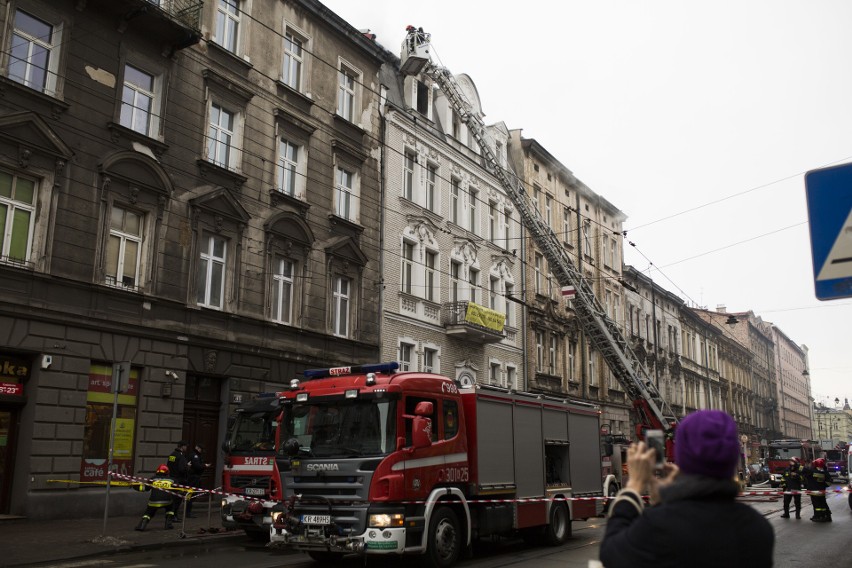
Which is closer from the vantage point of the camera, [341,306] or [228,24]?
[228,24]

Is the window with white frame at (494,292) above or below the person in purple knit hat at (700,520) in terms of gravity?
above

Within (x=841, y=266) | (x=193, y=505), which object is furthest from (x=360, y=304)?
(x=841, y=266)

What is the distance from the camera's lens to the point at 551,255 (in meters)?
27.1

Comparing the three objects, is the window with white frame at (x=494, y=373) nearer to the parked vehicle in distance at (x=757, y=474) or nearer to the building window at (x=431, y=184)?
the building window at (x=431, y=184)

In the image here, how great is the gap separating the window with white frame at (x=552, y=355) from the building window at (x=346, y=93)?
17.3 meters

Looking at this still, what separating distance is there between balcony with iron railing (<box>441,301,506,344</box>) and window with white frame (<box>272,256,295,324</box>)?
27.4 feet

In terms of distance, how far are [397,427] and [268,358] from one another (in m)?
11.6

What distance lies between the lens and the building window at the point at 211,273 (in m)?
20.4

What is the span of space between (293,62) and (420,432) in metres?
16.9

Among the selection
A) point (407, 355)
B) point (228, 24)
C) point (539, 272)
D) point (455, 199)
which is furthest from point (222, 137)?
point (539, 272)

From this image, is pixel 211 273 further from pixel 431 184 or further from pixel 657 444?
pixel 657 444

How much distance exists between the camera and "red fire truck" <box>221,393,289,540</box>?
14.4 meters

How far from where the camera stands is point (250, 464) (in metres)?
15.9

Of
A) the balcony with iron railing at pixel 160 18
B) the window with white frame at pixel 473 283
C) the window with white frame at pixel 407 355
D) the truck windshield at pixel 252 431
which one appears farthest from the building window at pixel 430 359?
the balcony with iron railing at pixel 160 18
